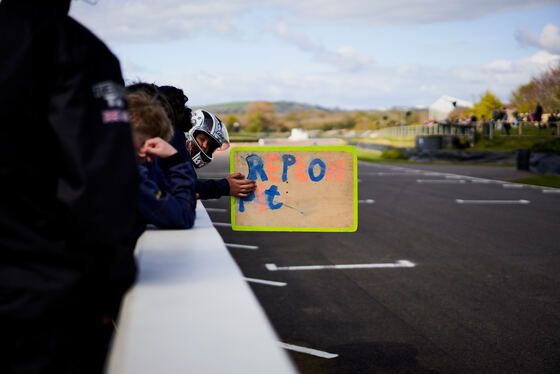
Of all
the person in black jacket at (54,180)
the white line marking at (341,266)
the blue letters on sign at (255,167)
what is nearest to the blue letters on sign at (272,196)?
the blue letters on sign at (255,167)

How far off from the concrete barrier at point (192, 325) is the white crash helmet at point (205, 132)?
2475 mm

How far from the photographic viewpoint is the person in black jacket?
1.37 metres

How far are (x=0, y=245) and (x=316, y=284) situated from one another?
232 inches

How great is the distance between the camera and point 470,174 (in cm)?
2539

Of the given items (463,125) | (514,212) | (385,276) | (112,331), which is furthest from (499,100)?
(112,331)

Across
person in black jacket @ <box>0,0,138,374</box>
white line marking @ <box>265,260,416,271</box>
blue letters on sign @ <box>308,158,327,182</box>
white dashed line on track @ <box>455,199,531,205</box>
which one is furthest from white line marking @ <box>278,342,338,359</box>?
white dashed line on track @ <box>455,199,531,205</box>

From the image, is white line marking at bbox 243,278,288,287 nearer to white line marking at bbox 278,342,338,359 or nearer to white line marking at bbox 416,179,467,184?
white line marking at bbox 278,342,338,359

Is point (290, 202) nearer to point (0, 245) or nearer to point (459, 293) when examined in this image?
point (0, 245)

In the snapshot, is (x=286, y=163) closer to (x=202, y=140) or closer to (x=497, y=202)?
(x=202, y=140)

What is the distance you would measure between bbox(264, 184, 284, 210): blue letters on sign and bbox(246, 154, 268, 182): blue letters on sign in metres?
0.06

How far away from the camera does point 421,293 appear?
21.8 ft

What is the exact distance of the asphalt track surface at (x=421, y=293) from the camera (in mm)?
4742

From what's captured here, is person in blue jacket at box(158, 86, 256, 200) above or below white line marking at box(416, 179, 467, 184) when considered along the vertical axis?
above

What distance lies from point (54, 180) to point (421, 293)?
5.74 metres
